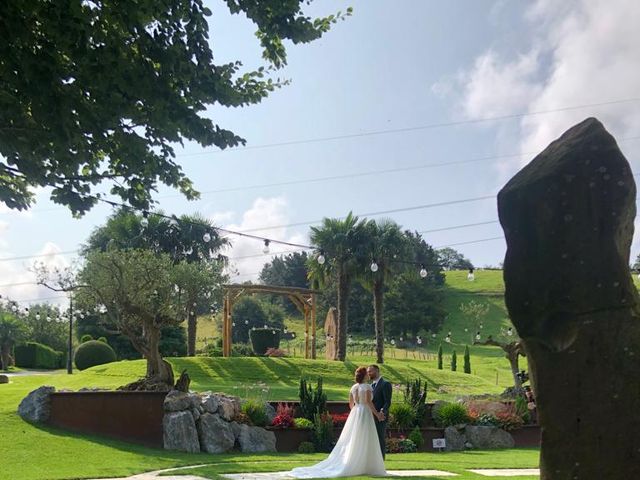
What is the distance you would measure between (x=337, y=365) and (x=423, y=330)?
133ft

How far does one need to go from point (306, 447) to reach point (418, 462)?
312 cm

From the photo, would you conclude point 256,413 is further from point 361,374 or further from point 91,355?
point 91,355

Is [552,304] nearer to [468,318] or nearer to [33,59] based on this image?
[33,59]

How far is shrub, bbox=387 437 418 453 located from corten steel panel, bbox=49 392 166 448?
216 inches

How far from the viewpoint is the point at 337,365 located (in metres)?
32.3

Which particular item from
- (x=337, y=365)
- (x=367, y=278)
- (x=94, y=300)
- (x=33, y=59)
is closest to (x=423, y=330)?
(x=367, y=278)

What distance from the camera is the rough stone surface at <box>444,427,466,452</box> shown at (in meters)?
16.9

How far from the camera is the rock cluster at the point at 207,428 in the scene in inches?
583

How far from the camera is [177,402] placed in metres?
15.4

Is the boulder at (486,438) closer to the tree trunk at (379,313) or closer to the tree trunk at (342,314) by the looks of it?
the tree trunk at (342,314)

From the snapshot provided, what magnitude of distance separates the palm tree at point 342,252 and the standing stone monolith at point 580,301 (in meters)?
31.6

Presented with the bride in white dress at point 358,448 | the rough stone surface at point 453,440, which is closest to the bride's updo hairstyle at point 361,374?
the bride in white dress at point 358,448

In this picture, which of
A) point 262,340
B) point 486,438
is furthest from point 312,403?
point 262,340

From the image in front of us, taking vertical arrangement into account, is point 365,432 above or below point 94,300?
below
